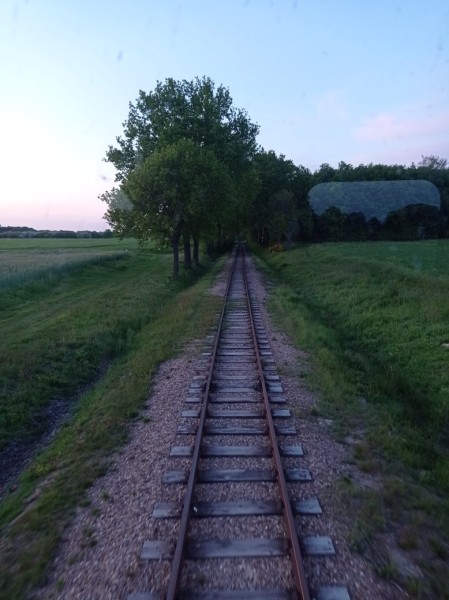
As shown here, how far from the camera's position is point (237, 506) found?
18.8 ft

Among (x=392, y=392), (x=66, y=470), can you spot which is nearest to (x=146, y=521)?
(x=66, y=470)

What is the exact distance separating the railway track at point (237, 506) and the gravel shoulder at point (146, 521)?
0.13 metres

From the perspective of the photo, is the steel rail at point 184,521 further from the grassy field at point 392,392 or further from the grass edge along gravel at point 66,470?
the grassy field at point 392,392

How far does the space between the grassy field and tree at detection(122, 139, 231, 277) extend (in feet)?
28.5

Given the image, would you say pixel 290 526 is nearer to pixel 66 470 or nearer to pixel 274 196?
pixel 66 470

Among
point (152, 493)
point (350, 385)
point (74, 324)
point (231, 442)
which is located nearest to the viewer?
point (152, 493)

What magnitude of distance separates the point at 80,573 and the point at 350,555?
266cm

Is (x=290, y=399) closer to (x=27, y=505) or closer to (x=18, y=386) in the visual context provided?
(x=27, y=505)

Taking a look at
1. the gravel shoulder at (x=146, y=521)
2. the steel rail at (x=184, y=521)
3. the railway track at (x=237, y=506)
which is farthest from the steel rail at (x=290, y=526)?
the steel rail at (x=184, y=521)

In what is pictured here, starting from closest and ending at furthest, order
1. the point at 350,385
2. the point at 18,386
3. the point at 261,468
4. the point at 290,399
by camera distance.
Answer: the point at 261,468 < the point at 290,399 < the point at 350,385 < the point at 18,386

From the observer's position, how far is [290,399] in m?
9.55

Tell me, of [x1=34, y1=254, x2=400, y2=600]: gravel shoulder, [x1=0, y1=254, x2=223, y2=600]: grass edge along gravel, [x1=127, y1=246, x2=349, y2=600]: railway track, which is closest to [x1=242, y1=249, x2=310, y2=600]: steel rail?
[x1=127, y1=246, x2=349, y2=600]: railway track

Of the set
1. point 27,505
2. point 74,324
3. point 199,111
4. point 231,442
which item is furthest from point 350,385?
point 199,111

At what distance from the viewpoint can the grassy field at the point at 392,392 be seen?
17.7 ft
